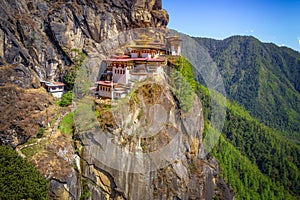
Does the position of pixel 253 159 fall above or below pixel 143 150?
below

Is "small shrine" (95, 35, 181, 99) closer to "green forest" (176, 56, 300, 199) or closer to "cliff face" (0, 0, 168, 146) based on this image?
"green forest" (176, 56, 300, 199)

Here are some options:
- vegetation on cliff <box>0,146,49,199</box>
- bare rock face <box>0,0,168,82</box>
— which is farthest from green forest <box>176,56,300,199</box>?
vegetation on cliff <box>0,146,49,199</box>

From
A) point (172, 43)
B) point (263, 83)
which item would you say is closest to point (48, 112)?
point (172, 43)

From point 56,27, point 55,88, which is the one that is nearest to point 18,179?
point 55,88

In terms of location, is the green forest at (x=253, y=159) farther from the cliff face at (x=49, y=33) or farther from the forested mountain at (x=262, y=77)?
the forested mountain at (x=262, y=77)

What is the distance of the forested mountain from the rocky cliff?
96162 mm

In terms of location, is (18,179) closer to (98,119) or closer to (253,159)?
(98,119)

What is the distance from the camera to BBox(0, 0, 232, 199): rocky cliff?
23.5 metres

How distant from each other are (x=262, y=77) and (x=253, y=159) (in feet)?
270

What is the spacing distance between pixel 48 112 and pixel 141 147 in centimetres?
1031

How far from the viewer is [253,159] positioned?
78125 mm

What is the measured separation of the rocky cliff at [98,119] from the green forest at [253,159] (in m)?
10.0

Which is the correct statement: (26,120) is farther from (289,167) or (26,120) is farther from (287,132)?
(287,132)

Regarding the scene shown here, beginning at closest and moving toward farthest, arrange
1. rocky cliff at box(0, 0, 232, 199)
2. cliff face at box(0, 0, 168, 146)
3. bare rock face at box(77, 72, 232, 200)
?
rocky cliff at box(0, 0, 232, 199) < bare rock face at box(77, 72, 232, 200) < cliff face at box(0, 0, 168, 146)
